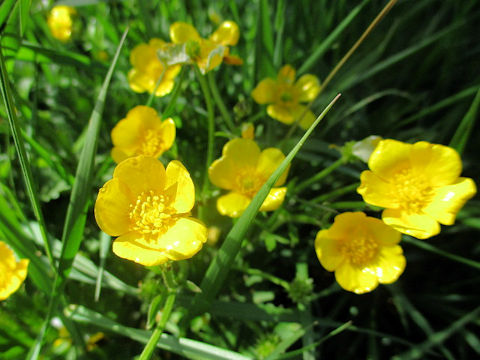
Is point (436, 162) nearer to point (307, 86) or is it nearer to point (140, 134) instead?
point (307, 86)

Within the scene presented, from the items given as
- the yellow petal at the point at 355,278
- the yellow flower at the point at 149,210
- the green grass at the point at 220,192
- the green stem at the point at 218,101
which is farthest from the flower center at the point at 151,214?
the yellow petal at the point at 355,278

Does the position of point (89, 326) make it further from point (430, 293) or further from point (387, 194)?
point (430, 293)

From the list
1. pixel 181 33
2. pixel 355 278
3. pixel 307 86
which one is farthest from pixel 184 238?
pixel 307 86

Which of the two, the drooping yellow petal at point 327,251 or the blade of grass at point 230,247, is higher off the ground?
the drooping yellow petal at point 327,251

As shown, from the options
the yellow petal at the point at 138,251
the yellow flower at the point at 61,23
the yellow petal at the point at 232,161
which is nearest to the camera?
the yellow petal at the point at 138,251

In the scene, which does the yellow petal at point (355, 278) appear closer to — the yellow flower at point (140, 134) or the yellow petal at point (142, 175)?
the yellow petal at point (142, 175)

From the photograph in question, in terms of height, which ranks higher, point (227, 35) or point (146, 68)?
point (227, 35)

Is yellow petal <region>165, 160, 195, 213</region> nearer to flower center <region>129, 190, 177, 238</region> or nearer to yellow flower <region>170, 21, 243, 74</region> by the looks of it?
flower center <region>129, 190, 177, 238</region>

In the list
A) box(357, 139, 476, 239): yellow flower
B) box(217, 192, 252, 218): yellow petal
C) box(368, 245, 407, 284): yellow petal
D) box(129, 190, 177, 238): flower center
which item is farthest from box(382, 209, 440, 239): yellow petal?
box(129, 190, 177, 238): flower center
